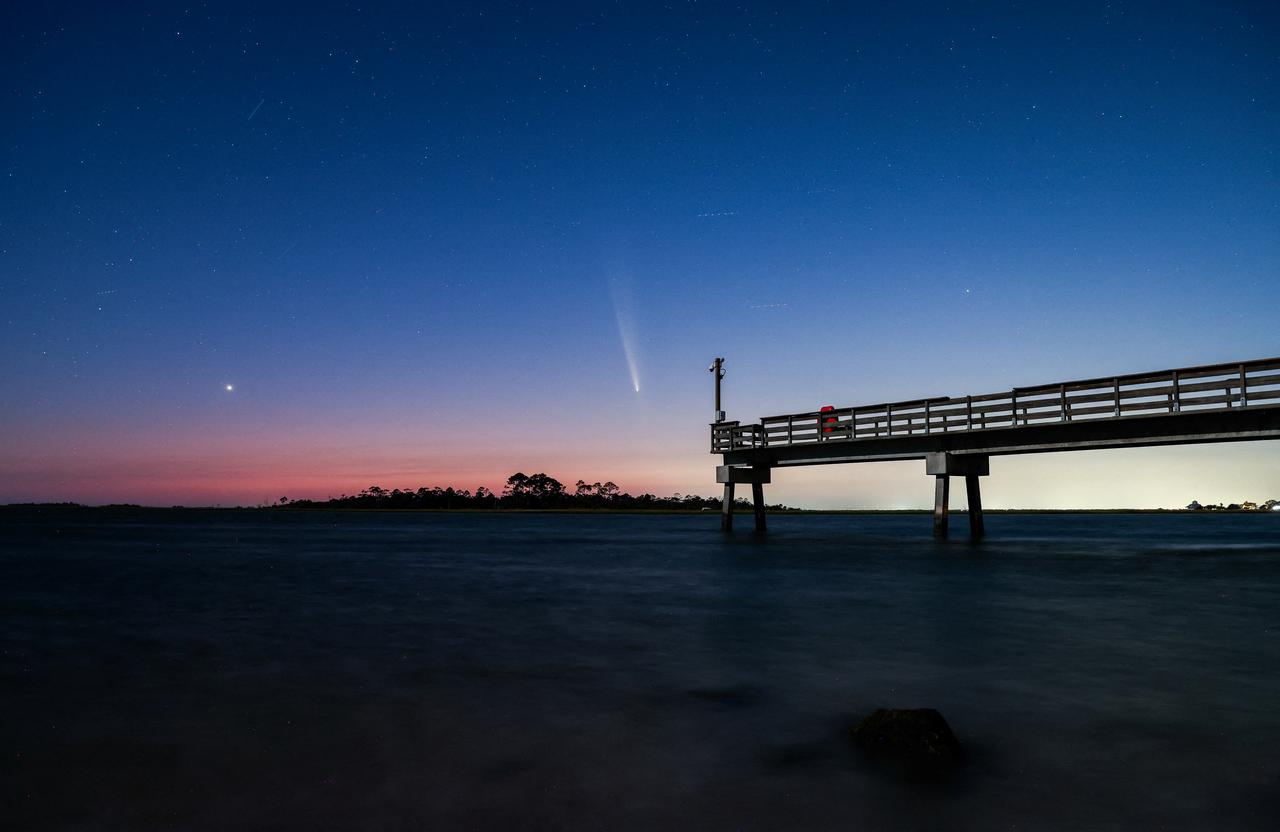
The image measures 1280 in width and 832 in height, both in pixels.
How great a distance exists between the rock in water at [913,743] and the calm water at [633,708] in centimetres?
24

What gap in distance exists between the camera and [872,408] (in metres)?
32.5

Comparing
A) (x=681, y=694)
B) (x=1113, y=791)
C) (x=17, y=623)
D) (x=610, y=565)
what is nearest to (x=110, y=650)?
(x=17, y=623)

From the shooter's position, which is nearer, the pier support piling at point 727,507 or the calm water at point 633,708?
the calm water at point 633,708

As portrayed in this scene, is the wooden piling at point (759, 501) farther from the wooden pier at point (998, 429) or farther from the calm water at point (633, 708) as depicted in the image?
the calm water at point (633, 708)

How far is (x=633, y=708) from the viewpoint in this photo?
305 inches

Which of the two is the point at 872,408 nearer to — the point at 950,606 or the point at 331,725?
the point at 950,606

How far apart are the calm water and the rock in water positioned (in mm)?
242

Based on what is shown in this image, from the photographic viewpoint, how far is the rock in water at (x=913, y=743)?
556cm

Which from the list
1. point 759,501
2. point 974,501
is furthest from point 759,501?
point 974,501

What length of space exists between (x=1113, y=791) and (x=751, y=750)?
2371 mm

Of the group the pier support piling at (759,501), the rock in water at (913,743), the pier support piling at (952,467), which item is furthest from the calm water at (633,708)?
the pier support piling at (759,501)

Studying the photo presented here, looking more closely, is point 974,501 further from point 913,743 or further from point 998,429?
point 913,743

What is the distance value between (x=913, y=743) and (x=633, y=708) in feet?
9.22

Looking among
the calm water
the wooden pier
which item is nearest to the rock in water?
the calm water
